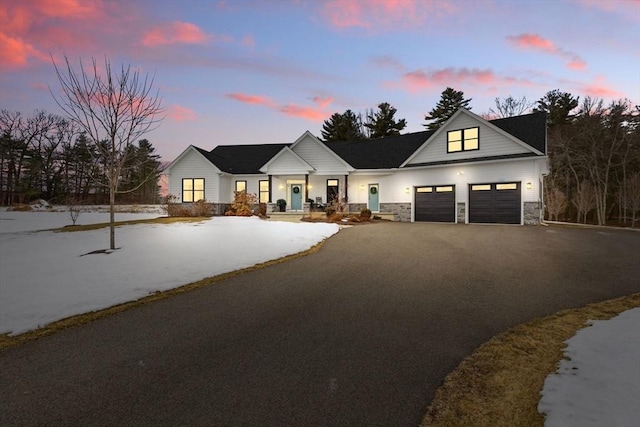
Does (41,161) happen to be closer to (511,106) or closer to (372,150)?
(372,150)

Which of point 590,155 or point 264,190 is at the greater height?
point 590,155

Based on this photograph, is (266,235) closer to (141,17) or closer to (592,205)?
(141,17)

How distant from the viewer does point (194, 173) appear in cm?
2608

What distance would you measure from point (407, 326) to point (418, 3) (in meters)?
14.6

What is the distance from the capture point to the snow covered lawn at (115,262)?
5.68 m

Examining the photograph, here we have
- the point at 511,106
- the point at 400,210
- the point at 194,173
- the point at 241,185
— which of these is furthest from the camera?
the point at 511,106

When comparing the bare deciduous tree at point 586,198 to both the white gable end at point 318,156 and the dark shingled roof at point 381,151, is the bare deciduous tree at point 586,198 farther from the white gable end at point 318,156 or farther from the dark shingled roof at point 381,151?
the white gable end at point 318,156

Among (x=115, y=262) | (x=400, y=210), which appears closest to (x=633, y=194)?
(x=400, y=210)

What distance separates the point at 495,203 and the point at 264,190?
58.5 ft

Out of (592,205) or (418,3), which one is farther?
(592,205)

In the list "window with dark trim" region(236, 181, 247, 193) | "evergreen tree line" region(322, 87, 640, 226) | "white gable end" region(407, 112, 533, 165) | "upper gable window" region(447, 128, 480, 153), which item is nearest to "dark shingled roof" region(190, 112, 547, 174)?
"white gable end" region(407, 112, 533, 165)

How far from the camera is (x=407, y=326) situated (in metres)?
4.61

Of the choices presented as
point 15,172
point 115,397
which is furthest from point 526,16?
point 15,172

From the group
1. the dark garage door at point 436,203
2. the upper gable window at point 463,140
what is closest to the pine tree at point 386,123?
the upper gable window at point 463,140
